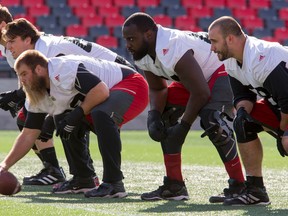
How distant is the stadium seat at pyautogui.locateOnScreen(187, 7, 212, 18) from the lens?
67.7 ft

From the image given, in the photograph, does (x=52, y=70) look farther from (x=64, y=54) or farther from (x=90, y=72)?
(x=64, y=54)

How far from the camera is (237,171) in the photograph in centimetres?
639

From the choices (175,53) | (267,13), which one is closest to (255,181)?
(175,53)

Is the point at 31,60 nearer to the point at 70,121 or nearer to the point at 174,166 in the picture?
the point at 70,121

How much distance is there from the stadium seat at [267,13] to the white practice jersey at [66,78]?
1519 cm

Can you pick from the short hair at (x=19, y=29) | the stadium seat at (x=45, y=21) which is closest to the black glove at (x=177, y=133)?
the short hair at (x=19, y=29)

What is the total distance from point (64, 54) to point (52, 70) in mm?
1015

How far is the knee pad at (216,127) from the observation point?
6.23 metres

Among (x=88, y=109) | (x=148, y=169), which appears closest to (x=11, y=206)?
(x=88, y=109)

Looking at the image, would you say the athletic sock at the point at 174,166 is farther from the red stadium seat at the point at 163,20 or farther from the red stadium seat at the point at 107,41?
the red stadium seat at the point at 163,20

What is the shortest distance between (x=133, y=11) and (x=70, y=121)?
14.0 meters

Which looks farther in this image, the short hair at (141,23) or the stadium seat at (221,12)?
the stadium seat at (221,12)

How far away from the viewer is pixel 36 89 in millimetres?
6094

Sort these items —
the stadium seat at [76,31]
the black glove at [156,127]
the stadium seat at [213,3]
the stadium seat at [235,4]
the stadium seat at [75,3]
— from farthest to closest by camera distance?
1. the stadium seat at [235,4]
2. the stadium seat at [213,3]
3. the stadium seat at [75,3]
4. the stadium seat at [76,31]
5. the black glove at [156,127]
